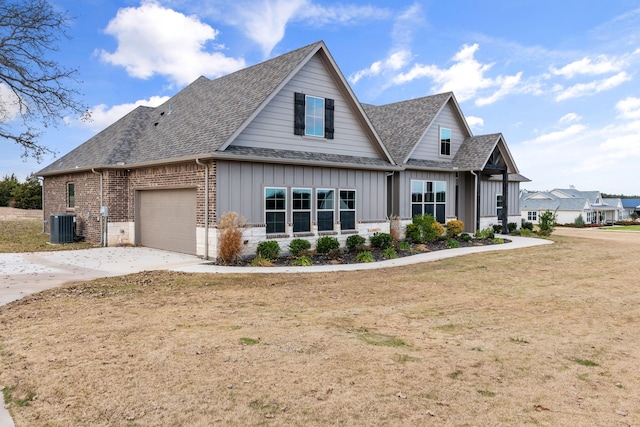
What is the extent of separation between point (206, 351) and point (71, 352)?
5.57 ft

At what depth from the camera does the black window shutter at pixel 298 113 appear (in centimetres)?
1578

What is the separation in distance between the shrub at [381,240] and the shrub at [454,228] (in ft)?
17.7

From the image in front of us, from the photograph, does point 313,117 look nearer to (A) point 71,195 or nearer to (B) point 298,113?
(B) point 298,113

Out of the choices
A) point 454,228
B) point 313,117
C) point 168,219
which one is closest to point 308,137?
point 313,117

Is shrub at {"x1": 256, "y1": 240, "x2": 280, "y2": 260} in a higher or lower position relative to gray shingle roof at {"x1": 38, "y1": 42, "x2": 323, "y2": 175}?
lower

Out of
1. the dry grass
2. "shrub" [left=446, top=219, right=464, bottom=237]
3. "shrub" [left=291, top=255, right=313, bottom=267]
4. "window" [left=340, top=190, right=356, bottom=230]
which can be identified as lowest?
the dry grass

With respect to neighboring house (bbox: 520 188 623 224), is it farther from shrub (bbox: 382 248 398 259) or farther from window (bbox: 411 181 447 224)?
shrub (bbox: 382 248 398 259)

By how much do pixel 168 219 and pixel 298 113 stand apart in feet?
21.0

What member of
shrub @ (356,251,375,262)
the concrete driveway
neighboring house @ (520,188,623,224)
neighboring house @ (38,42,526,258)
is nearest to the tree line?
neighboring house @ (38,42,526,258)

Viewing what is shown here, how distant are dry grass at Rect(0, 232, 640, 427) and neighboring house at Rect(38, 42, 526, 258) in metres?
5.12

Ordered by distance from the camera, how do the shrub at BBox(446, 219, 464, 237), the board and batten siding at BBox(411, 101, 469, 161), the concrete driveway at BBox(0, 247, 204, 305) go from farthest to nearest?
the board and batten siding at BBox(411, 101, 469, 161), the shrub at BBox(446, 219, 464, 237), the concrete driveway at BBox(0, 247, 204, 305)

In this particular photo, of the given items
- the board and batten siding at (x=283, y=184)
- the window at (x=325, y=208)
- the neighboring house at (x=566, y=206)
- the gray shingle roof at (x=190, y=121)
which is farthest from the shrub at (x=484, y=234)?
the neighboring house at (x=566, y=206)

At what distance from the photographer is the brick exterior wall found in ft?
47.3

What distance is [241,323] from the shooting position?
692cm
